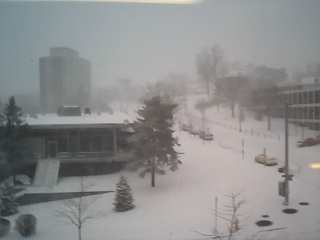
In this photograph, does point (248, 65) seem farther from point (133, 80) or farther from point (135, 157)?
point (135, 157)

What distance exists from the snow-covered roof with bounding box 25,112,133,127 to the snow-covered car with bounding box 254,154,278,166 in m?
2.26

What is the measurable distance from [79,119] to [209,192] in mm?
2344

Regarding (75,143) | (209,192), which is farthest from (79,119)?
(209,192)

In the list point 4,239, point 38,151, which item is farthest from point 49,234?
point 38,151

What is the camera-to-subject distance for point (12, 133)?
4.88 m

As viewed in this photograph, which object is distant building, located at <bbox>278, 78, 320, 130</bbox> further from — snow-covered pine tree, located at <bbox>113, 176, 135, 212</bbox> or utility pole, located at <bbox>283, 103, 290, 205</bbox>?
snow-covered pine tree, located at <bbox>113, 176, 135, 212</bbox>

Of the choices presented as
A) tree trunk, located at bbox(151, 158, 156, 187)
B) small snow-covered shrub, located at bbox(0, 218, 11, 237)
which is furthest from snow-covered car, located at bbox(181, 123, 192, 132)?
small snow-covered shrub, located at bbox(0, 218, 11, 237)

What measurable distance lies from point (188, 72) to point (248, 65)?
1011 mm

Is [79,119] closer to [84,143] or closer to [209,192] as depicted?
[84,143]

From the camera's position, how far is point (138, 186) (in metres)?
5.26

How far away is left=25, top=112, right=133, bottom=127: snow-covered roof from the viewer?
16.0 ft

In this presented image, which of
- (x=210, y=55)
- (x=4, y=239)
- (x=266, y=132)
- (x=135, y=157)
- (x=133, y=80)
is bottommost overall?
(x=4, y=239)

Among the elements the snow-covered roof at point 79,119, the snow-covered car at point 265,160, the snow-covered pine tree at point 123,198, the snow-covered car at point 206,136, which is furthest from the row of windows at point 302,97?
the snow-covered pine tree at point 123,198

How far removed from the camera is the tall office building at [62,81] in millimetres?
4656
